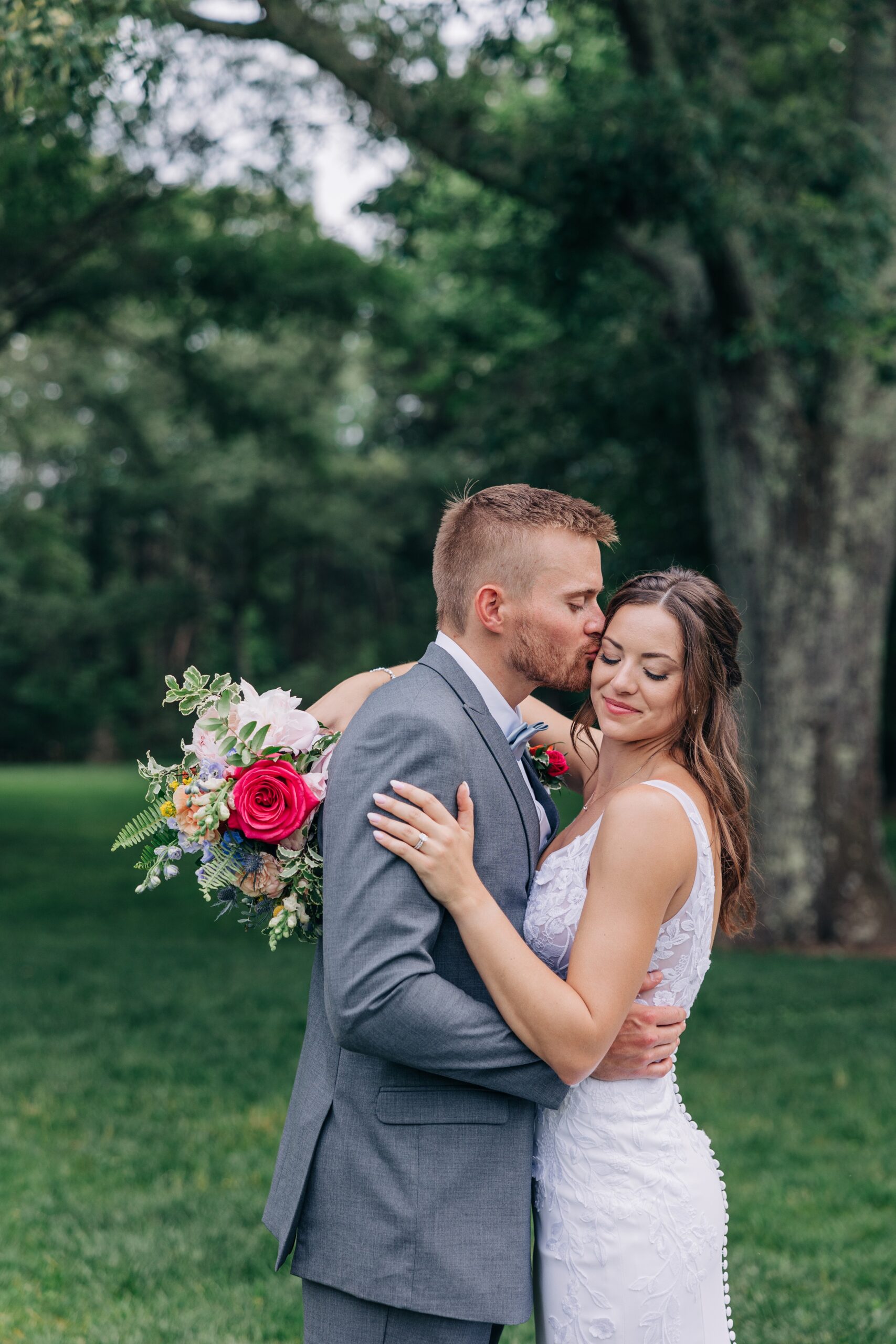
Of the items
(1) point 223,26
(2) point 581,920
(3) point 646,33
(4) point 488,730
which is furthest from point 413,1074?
(3) point 646,33

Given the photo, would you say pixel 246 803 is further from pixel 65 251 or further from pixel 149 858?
pixel 65 251

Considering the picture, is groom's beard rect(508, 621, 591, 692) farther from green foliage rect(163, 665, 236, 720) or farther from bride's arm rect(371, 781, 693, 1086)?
green foliage rect(163, 665, 236, 720)

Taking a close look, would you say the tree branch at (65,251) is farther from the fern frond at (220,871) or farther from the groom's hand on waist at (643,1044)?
the groom's hand on waist at (643,1044)

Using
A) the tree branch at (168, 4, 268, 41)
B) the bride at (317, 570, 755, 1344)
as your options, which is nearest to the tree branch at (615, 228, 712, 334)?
the tree branch at (168, 4, 268, 41)

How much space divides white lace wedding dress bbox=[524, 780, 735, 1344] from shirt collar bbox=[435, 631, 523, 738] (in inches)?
11.3

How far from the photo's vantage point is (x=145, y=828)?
8.24 feet

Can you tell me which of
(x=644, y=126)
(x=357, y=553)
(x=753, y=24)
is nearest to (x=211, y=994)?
(x=644, y=126)

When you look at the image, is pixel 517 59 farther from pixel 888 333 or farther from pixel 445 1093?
pixel 445 1093

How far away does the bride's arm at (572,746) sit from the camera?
310 cm

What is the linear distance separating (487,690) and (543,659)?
0.13 metres

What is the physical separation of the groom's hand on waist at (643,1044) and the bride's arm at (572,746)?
696 mm

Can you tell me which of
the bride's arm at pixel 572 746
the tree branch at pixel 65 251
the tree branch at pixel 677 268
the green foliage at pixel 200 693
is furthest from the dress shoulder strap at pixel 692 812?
the tree branch at pixel 65 251

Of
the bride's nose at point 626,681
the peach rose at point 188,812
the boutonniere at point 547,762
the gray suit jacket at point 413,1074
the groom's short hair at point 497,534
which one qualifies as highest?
the groom's short hair at point 497,534

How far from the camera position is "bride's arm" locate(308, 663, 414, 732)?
2805 mm
